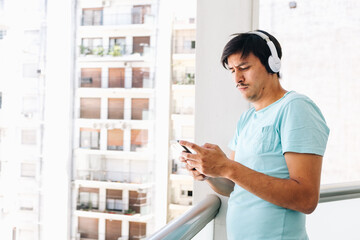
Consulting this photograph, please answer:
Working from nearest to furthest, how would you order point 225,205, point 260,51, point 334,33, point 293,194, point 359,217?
point 293,194 < point 260,51 < point 225,205 < point 359,217 < point 334,33

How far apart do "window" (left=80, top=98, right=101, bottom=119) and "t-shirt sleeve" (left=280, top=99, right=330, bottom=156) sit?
Result: 483 cm

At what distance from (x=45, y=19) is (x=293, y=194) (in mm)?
4945

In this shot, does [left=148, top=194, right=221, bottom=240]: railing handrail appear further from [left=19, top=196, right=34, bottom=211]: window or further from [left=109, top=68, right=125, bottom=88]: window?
[left=19, top=196, right=34, bottom=211]: window

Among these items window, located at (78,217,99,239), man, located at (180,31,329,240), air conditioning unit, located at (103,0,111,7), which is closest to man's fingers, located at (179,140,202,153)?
man, located at (180,31,329,240)

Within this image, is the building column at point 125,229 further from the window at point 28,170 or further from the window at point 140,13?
the window at point 140,13

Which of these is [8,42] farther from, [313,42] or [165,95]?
[313,42]

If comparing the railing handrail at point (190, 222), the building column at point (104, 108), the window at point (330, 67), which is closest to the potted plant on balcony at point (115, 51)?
the building column at point (104, 108)

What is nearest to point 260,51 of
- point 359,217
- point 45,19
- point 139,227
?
point 359,217

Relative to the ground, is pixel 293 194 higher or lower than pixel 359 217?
higher

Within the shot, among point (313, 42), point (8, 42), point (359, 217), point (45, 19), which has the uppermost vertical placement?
point (45, 19)

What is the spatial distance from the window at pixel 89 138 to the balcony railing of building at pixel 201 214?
173 inches

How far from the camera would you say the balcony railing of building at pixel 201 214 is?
0.66m

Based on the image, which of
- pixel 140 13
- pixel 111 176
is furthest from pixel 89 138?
pixel 140 13

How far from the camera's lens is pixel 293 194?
0.61 meters
